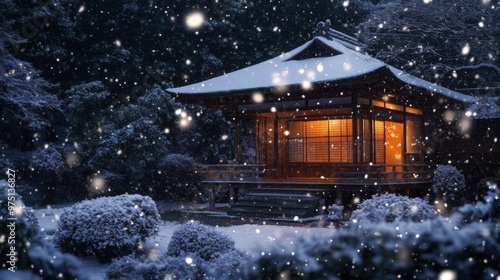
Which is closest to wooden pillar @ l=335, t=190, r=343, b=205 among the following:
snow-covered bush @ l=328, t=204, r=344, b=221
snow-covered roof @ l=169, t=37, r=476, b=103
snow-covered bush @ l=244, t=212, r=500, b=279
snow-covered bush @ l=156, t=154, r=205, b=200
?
snow-covered bush @ l=328, t=204, r=344, b=221

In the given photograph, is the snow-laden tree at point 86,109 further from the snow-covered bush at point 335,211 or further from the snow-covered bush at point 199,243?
the snow-covered bush at point 199,243

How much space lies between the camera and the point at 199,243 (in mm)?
9109

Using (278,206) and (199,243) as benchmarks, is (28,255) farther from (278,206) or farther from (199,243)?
(278,206)

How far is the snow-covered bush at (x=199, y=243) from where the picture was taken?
351 inches

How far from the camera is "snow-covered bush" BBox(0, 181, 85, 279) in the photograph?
9.63ft

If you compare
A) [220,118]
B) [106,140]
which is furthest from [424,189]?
[106,140]

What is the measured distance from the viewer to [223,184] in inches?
757

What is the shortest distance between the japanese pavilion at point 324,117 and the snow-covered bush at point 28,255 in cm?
1286

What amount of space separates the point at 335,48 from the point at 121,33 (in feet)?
51.2

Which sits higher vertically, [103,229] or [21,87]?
[21,87]

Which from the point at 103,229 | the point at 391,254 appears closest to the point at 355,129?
the point at 103,229

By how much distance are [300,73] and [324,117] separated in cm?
224

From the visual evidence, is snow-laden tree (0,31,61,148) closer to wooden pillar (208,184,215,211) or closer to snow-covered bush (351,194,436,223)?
wooden pillar (208,184,215,211)

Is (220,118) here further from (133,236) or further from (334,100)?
(133,236)
